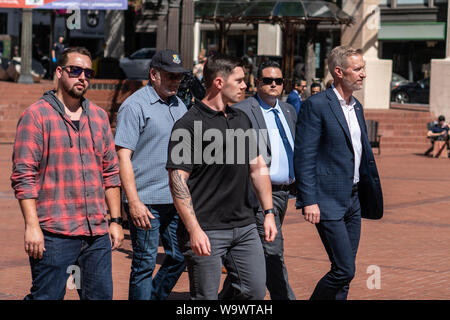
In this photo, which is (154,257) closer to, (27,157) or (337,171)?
(337,171)

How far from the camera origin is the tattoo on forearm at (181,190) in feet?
15.8

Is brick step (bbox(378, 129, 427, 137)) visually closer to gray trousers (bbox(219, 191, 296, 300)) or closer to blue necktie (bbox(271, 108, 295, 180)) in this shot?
blue necktie (bbox(271, 108, 295, 180))

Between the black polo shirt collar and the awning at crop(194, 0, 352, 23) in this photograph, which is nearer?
the black polo shirt collar

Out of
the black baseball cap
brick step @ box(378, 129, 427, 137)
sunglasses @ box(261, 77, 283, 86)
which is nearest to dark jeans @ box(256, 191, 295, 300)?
sunglasses @ box(261, 77, 283, 86)

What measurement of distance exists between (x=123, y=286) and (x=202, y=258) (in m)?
2.71

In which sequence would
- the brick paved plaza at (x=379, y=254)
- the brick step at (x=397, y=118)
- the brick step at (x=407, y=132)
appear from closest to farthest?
1. the brick paved plaza at (x=379, y=254)
2. the brick step at (x=407, y=132)
3. the brick step at (x=397, y=118)

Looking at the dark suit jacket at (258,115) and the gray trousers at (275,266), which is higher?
the dark suit jacket at (258,115)

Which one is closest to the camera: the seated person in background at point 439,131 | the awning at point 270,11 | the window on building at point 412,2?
the seated person in background at point 439,131

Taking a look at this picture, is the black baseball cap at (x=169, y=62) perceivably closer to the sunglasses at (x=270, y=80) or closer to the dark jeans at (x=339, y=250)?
the sunglasses at (x=270, y=80)

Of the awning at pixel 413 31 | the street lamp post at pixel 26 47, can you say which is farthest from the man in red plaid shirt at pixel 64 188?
the awning at pixel 413 31

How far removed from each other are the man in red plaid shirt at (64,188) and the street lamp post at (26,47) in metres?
25.0

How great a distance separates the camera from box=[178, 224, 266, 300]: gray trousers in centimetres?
480

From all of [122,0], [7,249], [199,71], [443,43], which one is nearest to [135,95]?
[7,249]

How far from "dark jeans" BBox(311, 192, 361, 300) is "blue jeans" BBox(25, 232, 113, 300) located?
1541 millimetres
